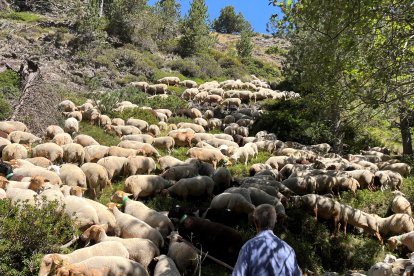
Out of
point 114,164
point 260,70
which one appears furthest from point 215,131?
point 260,70

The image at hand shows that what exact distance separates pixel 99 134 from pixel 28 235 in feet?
32.7

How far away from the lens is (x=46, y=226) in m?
7.47

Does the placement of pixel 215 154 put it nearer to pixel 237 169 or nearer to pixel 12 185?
pixel 237 169

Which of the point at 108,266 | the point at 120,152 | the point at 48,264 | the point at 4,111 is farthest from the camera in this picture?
the point at 4,111

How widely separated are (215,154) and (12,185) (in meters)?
7.89

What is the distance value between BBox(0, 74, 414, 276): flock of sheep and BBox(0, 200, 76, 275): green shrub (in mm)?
387

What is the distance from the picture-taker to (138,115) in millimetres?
20844

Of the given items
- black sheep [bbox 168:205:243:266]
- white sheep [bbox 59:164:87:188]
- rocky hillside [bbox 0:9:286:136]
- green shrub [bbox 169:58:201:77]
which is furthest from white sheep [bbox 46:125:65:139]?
green shrub [bbox 169:58:201:77]

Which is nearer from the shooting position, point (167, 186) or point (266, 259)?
point (266, 259)

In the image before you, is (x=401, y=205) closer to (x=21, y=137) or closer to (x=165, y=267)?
(x=165, y=267)

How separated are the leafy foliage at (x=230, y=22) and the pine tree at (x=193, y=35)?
162ft

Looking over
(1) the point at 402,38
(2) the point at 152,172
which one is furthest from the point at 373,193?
(2) the point at 152,172

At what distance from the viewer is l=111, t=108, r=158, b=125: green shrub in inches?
811

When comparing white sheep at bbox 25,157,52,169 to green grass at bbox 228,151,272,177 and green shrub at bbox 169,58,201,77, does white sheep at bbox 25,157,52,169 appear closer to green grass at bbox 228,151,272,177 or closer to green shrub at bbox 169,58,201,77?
green grass at bbox 228,151,272,177
